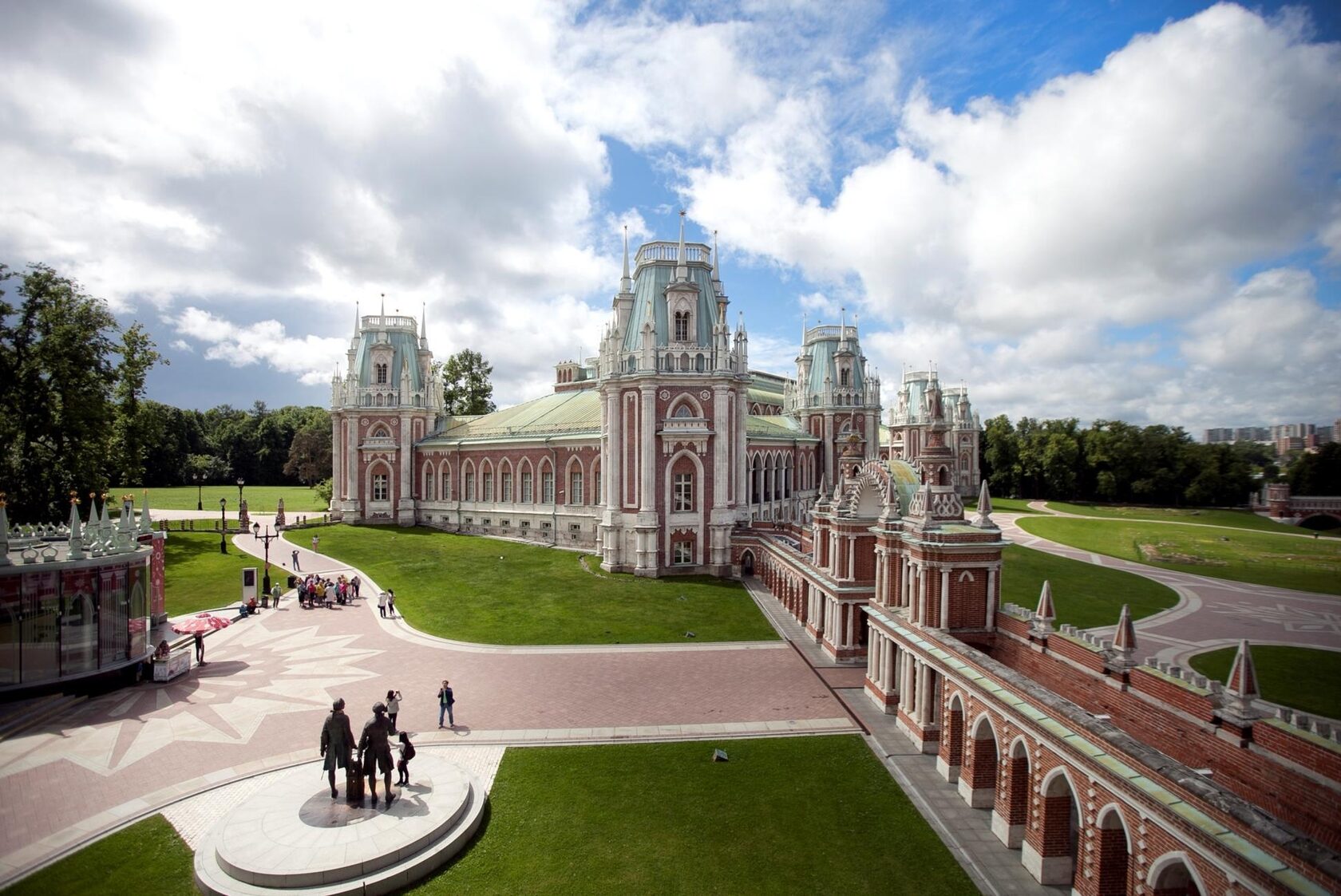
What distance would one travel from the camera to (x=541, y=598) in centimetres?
3083

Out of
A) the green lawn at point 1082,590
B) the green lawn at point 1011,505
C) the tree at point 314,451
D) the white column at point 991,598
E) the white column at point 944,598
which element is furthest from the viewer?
the tree at point 314,451

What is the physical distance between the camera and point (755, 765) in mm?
15453

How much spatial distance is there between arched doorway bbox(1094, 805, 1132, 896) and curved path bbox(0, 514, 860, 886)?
749 centimetres

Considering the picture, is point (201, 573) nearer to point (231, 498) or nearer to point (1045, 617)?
point (1045, 617)

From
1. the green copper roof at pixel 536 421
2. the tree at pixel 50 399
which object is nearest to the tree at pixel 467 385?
the green copper roof at pixel 536 421

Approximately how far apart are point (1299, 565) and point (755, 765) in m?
10.9

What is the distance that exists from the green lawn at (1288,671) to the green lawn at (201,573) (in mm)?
37835

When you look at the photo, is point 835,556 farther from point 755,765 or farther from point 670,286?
point 670,286

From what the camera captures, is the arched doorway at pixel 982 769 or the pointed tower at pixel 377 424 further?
the pointed tower at pixel 377 424

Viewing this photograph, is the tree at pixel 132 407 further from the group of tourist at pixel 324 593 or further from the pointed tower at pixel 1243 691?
the pointed tower at pixel 1243 691

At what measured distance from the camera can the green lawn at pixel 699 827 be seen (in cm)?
1134

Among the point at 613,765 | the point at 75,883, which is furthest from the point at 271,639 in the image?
the point at 613,765

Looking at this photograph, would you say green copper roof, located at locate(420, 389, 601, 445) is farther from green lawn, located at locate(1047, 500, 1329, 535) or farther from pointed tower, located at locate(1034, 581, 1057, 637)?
green lawn, located at locate(1047, 500, 1329, 535)

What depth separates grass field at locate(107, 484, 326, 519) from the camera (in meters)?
68.1
